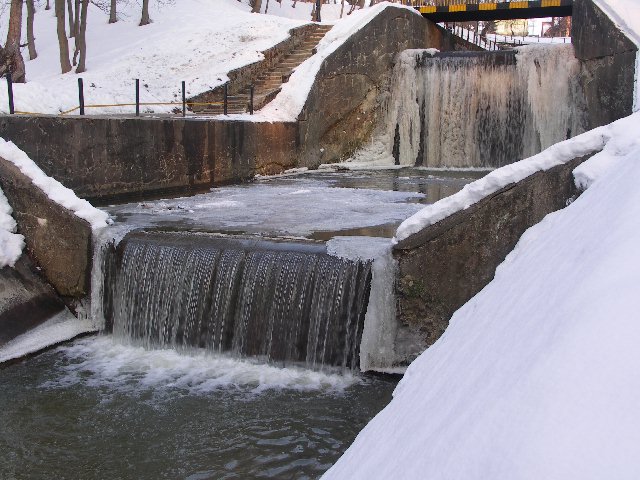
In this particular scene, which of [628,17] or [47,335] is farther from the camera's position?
[628,17]

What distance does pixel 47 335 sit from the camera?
828cm

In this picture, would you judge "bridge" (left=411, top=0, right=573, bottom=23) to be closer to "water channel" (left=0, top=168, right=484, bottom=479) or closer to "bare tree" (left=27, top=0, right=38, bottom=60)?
"water channel" (left=0, top=168, right=484, bottom=479)

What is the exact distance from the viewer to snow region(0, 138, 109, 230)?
8.95m

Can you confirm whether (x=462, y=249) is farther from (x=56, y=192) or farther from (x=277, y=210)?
(x=56, y=192)

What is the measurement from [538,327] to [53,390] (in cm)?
561

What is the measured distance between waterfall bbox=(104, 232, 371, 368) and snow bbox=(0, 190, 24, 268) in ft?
3.95

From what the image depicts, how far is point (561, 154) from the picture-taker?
636 centimetres

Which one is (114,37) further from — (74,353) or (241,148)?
(74,353)

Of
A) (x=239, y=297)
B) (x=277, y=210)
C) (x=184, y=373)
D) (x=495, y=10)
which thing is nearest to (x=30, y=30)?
(x=495, y=10)

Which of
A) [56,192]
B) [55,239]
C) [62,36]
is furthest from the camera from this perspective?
[62,36]

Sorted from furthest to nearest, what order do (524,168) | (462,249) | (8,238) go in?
1. (8,238)
2. (462,249)
3. (524,168)

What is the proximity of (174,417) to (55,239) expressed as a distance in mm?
3814

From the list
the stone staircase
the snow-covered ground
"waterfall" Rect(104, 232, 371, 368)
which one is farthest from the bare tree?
the snow-covered ground

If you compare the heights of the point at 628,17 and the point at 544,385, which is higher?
the point at 628,17
